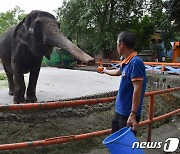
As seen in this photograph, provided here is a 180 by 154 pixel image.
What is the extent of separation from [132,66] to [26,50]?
111 inches

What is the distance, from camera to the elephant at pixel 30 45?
4.22 metres

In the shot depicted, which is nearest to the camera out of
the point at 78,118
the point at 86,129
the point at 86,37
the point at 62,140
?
the point at 62,140

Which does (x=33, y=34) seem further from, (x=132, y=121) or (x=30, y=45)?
(x=132, y=121)

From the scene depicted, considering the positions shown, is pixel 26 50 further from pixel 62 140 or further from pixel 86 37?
pixel 86 37

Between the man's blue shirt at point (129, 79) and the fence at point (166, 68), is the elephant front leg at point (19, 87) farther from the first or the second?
the fence at point (166, 68)

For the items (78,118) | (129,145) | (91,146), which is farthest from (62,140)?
(78,118)

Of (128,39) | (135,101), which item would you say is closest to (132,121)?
(135,101)

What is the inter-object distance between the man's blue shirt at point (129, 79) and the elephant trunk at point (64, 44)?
110 centimetres

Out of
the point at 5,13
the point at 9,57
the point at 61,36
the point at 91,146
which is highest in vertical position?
the point at 5,13

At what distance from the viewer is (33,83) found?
5.16m

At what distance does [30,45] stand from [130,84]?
102 inches

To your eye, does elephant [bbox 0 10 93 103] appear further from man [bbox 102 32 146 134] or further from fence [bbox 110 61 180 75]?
fence [bbox 110 61 180 75]

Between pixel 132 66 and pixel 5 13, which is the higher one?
pixel 5 13

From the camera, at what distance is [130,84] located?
2.41 metres
